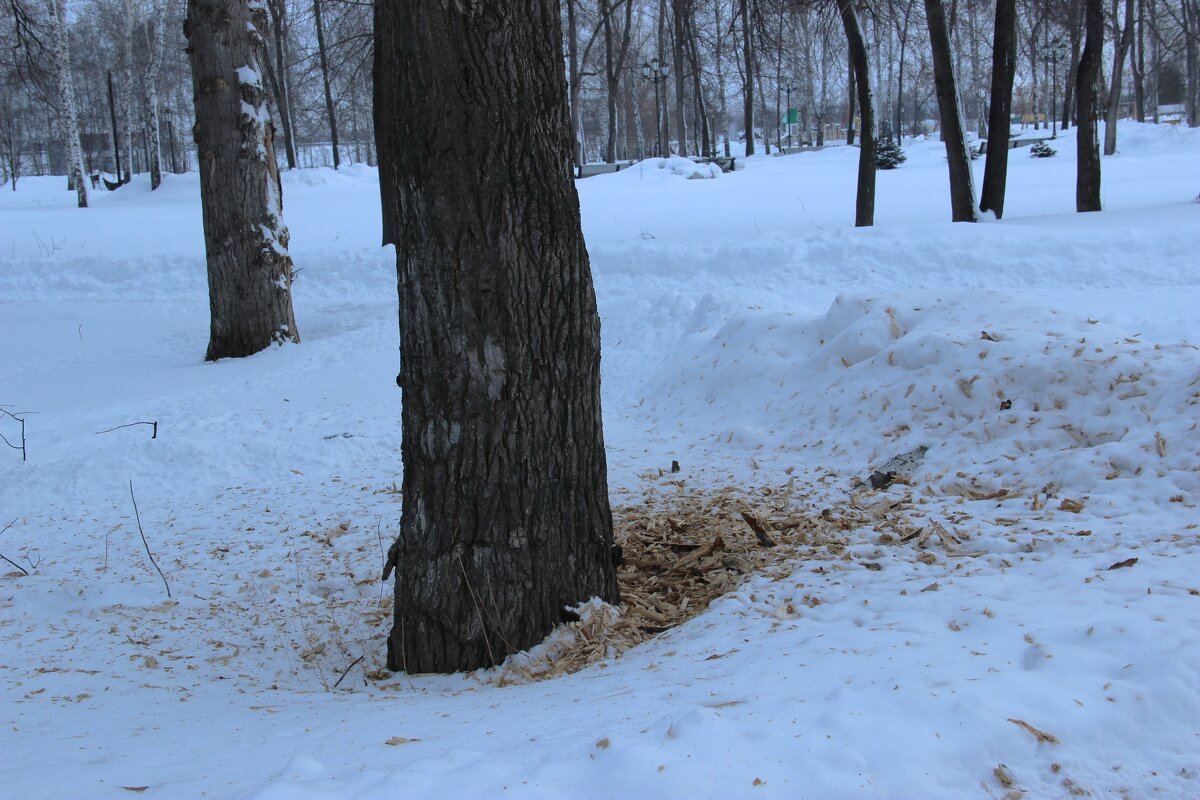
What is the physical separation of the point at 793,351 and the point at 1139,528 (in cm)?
338

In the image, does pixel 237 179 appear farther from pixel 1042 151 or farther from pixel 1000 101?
pixel 1042 151

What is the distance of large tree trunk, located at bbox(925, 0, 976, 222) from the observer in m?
10.9

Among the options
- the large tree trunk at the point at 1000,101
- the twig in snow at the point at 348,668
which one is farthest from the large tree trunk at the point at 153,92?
the twig in snow at the point at 348,668

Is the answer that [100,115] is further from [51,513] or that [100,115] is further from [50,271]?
[51,513]

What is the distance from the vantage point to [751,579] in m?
3.48

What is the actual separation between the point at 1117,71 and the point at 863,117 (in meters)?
18.7

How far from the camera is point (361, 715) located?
2.58 metres

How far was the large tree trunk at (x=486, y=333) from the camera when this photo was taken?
294 cm

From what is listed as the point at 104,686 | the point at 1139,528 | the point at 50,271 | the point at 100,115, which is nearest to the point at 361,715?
the point at 104,686

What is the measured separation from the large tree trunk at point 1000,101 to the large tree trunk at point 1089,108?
38.2 inches

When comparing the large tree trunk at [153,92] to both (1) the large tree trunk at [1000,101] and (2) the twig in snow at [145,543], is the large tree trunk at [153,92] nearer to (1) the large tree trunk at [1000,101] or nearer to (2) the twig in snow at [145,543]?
(1) the large tree trunk at [1000,101]

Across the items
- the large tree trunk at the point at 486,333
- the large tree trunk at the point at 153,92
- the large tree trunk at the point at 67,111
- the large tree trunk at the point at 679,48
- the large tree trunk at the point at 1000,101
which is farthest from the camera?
the large tree trunk at the point at 153,92

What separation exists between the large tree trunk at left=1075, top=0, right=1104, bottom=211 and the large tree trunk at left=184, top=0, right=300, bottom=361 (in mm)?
9907

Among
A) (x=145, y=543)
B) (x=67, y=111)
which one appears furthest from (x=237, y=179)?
(x=67, y=111)
